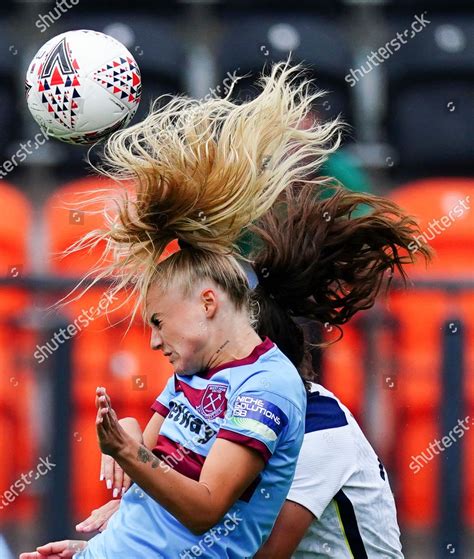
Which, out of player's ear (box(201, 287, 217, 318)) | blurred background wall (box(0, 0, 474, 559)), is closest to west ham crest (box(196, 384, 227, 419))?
player's ear (box(201, 287, 217, 318))

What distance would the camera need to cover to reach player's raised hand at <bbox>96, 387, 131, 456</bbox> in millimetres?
2658

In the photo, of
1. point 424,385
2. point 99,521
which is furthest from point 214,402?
point 424,385

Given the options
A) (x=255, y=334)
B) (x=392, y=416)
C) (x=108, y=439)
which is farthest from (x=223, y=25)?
(x=108, y=439)

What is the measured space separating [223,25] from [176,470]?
5732 mm

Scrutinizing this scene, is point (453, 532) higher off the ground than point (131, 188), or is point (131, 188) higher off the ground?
point (131, 188)

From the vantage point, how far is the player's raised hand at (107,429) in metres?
2.66

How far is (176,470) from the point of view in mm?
3047

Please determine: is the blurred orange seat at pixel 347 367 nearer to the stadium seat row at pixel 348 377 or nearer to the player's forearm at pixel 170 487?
the stadium seat row at pixel 348 377

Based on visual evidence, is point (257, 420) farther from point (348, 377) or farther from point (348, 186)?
point (348, 186)

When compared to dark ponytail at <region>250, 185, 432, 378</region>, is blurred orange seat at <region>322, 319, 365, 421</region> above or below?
below

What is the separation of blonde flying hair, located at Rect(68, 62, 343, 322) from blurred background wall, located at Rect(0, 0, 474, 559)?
729 mm

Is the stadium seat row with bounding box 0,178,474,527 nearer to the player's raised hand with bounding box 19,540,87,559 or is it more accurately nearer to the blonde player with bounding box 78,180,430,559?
the blonde player with bounding box 78,180,430,559

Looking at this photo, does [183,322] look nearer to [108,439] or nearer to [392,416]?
[108,439]

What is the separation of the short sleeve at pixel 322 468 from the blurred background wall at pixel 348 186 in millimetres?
1085
